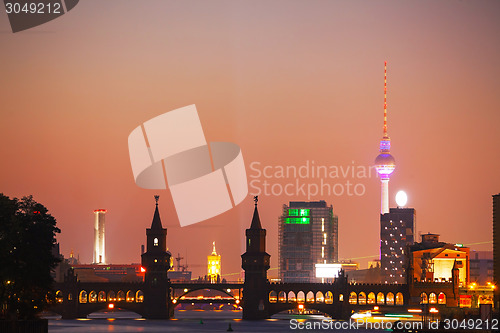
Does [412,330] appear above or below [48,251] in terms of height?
below

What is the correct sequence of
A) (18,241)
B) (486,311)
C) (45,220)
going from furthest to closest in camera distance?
(45,220) < (18,241) < (486,311)

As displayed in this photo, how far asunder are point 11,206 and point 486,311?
6071 cm

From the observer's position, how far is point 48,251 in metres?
152

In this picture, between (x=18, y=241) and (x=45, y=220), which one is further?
(x=45, y=220)

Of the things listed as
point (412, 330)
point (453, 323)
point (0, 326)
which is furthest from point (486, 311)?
point (0, 326)

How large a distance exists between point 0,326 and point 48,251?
70.3 feet

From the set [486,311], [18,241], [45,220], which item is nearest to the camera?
[486,311]

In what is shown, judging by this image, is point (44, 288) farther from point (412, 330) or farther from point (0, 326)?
point (412, 330)

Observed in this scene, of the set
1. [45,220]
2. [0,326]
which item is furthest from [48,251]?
[0,326]

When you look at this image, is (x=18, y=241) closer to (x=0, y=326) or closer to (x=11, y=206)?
(x=11, y=206)

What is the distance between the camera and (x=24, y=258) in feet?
472

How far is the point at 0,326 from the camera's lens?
132 metres

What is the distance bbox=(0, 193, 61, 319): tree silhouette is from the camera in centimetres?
13938

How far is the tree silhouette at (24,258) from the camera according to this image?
139375 mm
